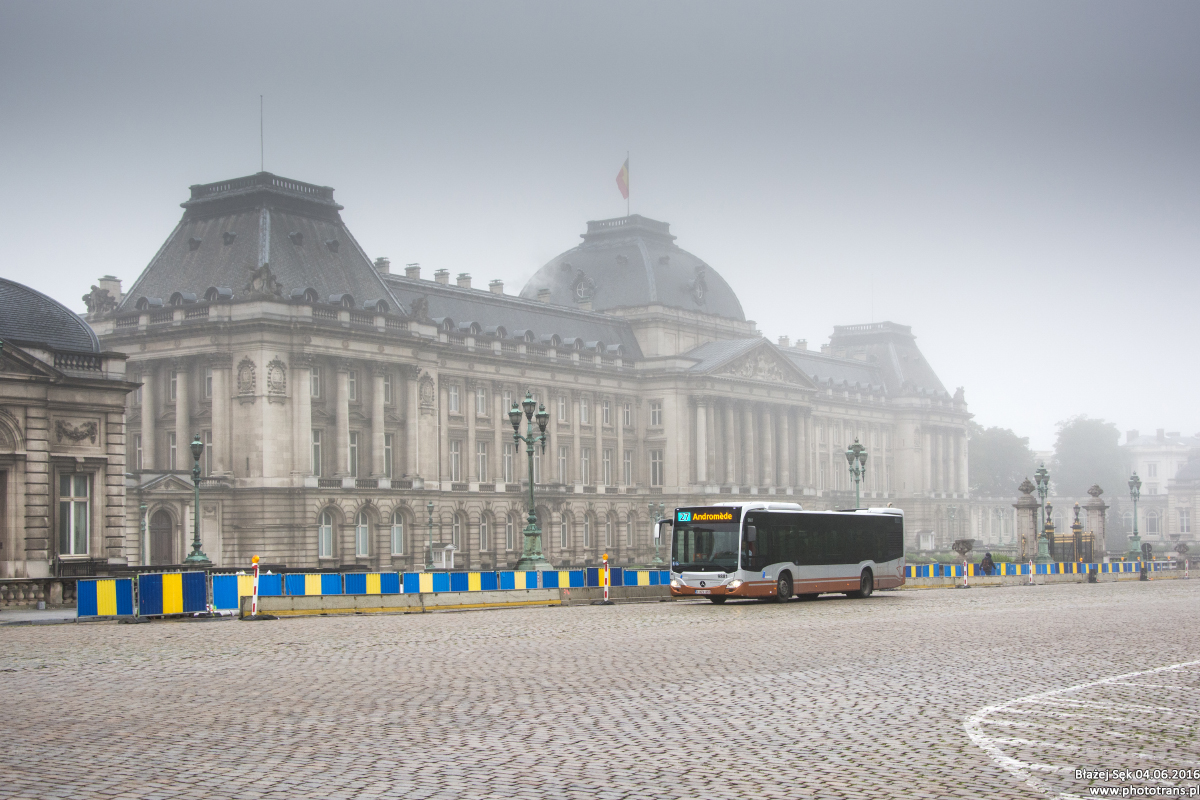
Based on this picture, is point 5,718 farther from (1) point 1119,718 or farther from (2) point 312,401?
(2) point 312,401

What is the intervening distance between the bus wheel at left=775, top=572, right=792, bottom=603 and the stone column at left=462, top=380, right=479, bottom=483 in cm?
5707

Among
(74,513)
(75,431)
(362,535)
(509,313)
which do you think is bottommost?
(362,535)

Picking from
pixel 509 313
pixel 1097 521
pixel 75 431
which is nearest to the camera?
pixel 75 431

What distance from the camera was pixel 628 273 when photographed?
12025 cm

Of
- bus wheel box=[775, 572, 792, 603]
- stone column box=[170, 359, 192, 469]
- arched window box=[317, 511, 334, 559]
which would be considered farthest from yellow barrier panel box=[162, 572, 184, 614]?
stone column box=[170, 359, 192, 469]

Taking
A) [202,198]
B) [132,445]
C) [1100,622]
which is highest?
[202,198]

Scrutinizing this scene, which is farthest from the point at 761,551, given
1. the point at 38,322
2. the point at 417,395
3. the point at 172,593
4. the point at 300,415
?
the point at 417,395

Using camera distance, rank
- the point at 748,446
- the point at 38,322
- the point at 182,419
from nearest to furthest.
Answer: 1. the point at 38,322
2. the point at 182,419
3. the point at 748,446

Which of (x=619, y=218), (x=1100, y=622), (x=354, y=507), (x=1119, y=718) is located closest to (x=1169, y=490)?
(x=619, y=218)

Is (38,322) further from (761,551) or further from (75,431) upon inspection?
(761,551)

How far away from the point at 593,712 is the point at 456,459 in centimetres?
8278

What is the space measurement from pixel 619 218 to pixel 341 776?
360ft

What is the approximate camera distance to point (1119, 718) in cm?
1616

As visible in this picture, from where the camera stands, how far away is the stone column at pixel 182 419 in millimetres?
83250
